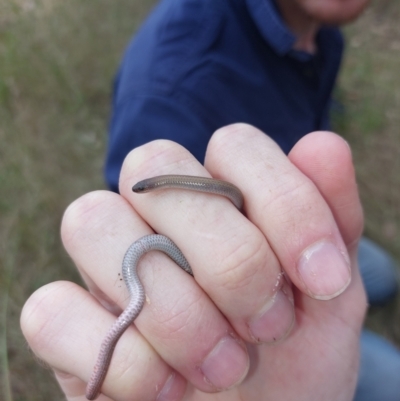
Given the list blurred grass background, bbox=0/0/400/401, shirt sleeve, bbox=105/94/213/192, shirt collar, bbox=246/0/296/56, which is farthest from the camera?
blurred grass background, bbox=0/0/400/401

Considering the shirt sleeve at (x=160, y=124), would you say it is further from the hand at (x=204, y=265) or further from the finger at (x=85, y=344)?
the finger at (x=85, y=344)

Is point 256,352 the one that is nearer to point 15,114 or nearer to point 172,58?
point 172,58

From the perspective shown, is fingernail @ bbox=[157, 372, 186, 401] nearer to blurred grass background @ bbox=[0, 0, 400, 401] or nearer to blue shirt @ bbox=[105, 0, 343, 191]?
blurred grass background @ bbox=[0, 0, 400, 401]

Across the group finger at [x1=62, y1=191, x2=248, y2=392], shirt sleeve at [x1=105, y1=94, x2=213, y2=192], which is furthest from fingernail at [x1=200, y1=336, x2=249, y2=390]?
shirt sleeve at [x1=105, y1=94, x2=213, y2=192]

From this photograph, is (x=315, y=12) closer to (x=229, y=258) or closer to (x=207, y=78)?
(x=207, y=78)

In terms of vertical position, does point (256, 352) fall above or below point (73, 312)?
below

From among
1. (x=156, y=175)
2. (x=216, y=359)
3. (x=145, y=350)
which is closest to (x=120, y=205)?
(x=156, y=175)
